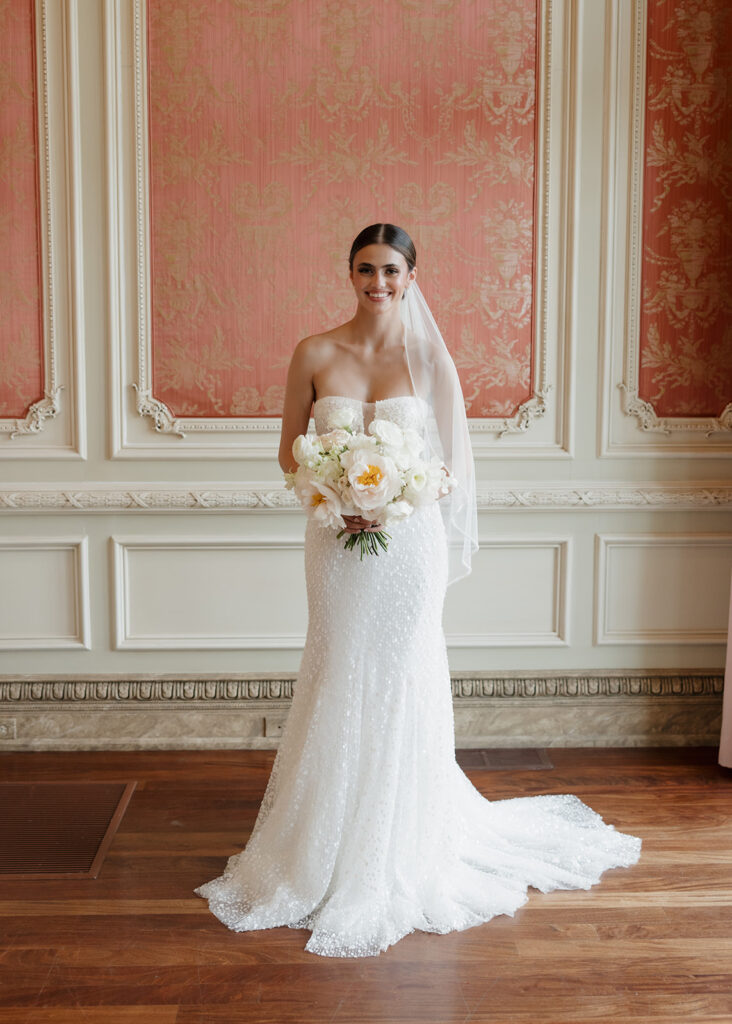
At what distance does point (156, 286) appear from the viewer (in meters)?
3.99

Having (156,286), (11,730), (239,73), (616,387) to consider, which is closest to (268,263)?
(156,286)

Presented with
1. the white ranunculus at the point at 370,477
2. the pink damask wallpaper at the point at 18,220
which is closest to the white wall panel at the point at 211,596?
the pink damask wallpaper at the point at 18,220

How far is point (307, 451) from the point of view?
103 inches

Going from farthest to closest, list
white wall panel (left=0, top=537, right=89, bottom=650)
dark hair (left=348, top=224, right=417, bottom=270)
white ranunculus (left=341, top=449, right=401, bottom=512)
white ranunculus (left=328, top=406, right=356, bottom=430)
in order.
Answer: white wall panel (left=0, top=537, right=89, bottom=650), dark hair (left=348, top=224, right=417, bottom=270), white ranunculus (left=328, top=406, right=356, bottom=430), white ranunculus (left=341, top=449, right=401, bottom=512)

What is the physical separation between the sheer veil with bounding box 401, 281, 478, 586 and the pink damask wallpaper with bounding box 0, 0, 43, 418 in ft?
5.86

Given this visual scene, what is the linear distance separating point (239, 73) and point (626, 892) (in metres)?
3.36

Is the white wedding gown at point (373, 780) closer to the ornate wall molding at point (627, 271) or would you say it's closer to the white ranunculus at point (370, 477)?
the white ranunculus at point (370, 477)

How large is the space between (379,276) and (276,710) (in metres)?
2.06

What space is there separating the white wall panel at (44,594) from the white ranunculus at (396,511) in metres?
1.92

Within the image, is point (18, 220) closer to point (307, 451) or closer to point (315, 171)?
point (315, 171)

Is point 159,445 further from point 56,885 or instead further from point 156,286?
point 56,885

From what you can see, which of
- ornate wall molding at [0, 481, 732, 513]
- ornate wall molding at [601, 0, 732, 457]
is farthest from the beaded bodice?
ornate wall molding at [601, 0, 732, 457]

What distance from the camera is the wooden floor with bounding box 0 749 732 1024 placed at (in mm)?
2361

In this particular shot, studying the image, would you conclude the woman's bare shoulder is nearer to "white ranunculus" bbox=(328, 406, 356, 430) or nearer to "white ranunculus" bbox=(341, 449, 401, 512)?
"white ranunculus" bbox=(328, 406, 356, 430)
